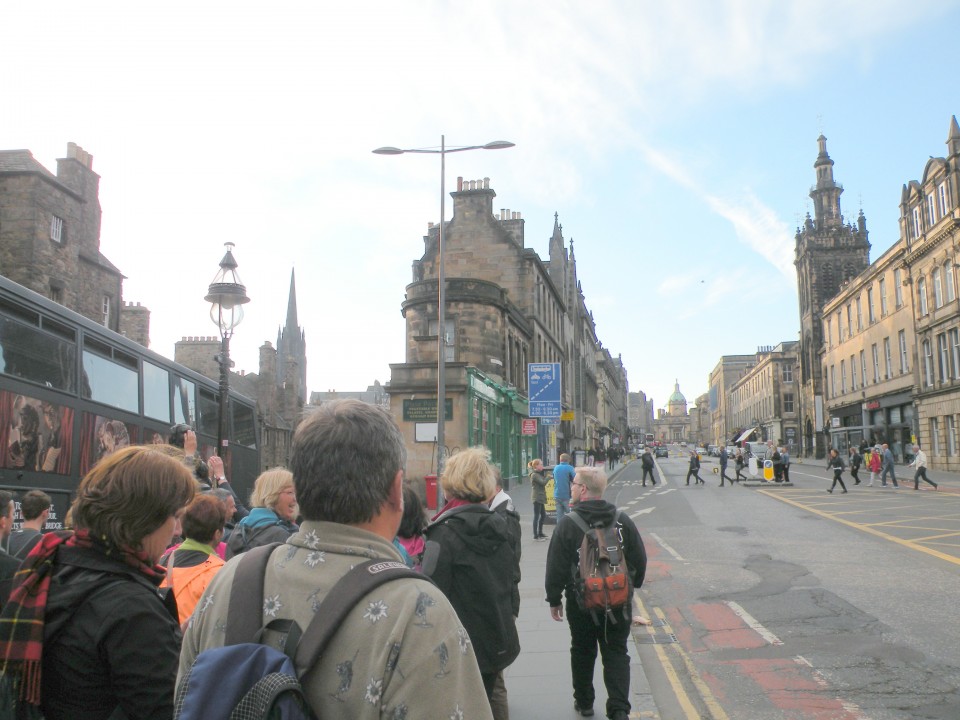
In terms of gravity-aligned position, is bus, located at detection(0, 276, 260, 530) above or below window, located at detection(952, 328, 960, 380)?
below

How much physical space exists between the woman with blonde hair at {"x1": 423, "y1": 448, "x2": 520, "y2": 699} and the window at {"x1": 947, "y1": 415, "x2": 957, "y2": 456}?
42.8 metres

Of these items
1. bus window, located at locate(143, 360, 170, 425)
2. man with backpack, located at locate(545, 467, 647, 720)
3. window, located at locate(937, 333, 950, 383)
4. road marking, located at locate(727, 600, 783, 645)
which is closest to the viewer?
man with backpack, located at locate(545, 467, 647, 720)

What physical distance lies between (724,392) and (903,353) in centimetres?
11045

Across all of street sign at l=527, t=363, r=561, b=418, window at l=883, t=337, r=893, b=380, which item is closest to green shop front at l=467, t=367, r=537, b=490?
street sign at l=527, t=363, r=561, b=418

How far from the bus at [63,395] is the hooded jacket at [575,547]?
5.16 m

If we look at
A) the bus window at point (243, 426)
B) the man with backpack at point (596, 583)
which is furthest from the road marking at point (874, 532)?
the bus window at point (243, 426)

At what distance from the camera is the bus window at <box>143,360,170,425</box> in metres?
12.1

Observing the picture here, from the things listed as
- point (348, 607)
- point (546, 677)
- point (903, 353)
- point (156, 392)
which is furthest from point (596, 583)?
point (903, 353)

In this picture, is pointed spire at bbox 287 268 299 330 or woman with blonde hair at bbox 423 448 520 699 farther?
pointed spire at bbox 287 268 299 330

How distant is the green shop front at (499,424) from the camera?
2833cm

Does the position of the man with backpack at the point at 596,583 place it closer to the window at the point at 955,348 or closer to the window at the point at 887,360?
the window at the point at 955,348

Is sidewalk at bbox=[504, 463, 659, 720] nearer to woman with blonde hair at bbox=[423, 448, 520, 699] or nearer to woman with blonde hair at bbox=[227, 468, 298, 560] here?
woman with blonde hair at bbox=[423, 448, 520, 699]

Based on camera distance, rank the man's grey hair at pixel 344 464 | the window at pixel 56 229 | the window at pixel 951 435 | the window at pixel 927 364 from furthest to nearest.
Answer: the window at pixel 927 364 → the window at pixel 951 435 → the window at pixel 56 229 → the man's grey hair at pixel 344 464

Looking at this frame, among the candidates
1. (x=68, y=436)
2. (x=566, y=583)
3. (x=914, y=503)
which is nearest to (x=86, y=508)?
(x=566, y=583)
